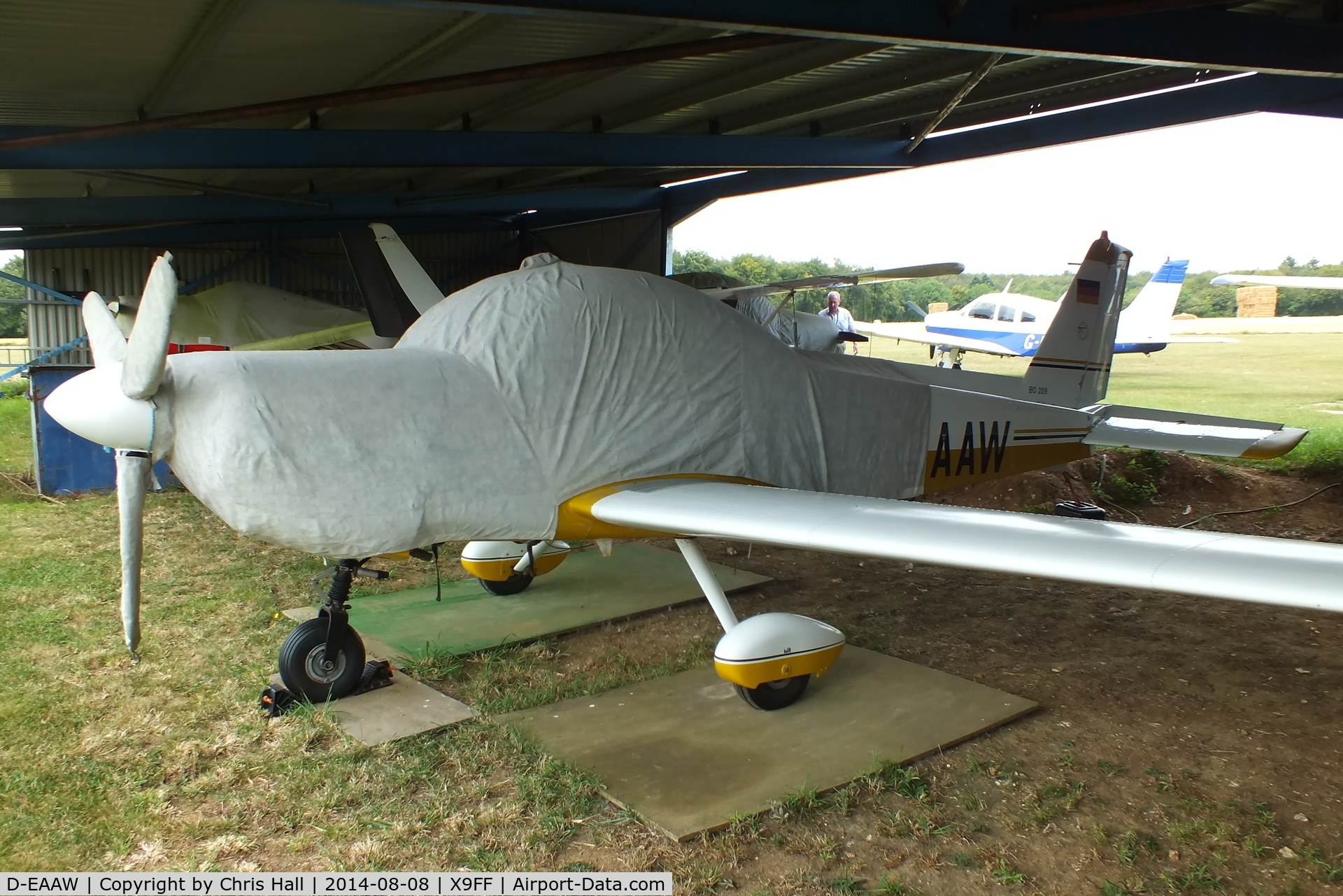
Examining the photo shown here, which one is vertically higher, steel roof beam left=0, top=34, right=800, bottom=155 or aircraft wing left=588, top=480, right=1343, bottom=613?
steel roof beam left=0, top=34, right=800, bottom=155

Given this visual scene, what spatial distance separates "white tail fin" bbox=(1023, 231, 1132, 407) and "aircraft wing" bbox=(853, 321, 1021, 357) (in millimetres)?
12743

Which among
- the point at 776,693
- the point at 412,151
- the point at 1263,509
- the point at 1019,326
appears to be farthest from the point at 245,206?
the point at 1019,326

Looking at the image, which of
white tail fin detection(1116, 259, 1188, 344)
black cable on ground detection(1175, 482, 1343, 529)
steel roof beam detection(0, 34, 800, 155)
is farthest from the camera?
white tail fin detection(1116, 259, 1188, 344)

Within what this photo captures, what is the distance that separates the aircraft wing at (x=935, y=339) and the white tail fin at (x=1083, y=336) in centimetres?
1274

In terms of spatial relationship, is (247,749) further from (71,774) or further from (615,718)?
(615,718)

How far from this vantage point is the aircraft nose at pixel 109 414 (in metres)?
3.03

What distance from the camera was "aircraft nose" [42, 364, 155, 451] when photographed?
3031mm

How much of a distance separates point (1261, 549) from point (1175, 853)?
45.3 inches

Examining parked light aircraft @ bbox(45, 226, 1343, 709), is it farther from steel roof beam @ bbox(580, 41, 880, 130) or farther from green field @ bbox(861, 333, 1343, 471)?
green field @ bbox(861, 333, 1343, 471)

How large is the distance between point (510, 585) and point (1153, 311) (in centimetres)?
1722

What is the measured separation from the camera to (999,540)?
325 cm

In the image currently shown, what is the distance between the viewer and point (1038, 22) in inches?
182

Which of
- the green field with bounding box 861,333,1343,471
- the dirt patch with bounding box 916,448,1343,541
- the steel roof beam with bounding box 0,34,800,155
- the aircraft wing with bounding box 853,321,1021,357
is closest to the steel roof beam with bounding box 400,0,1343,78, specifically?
the steel roof beam with bounding box 0,34,800,155

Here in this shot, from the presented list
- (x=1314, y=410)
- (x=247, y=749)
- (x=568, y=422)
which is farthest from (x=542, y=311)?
(x=1314, y=410)
